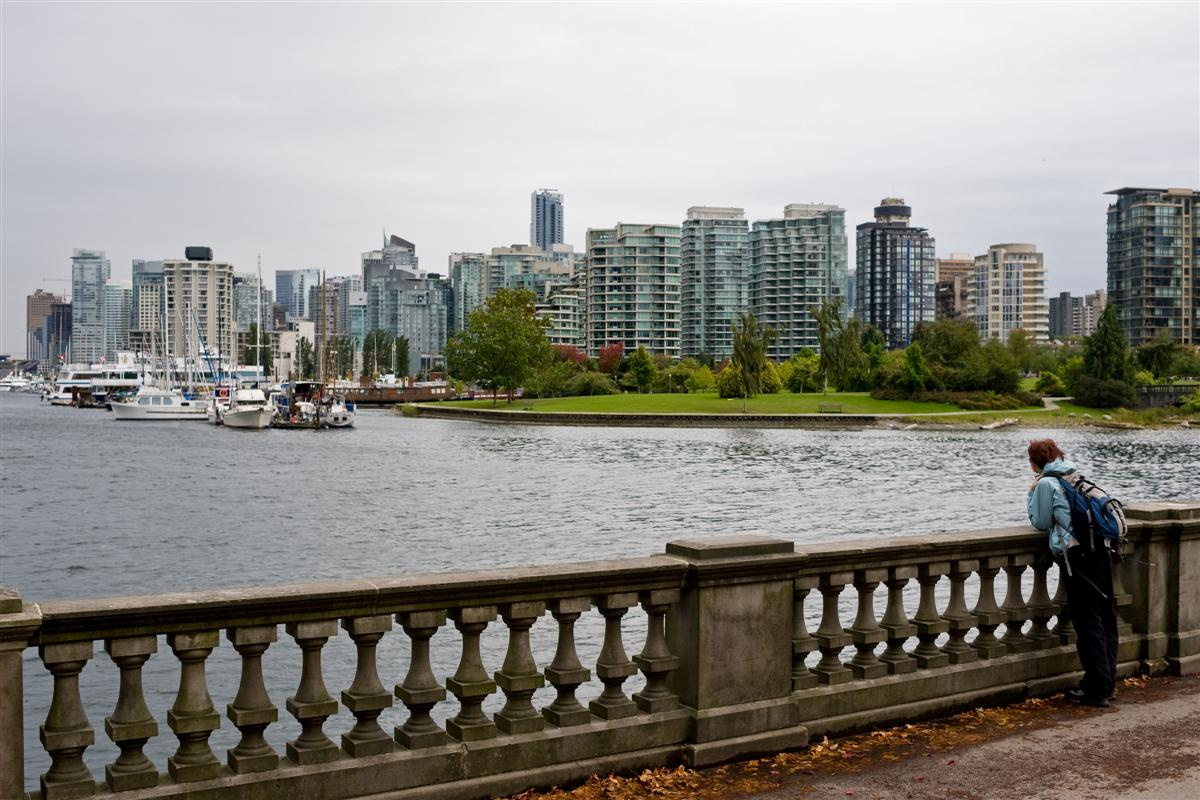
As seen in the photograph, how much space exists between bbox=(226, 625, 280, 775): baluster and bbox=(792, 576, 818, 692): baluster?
11.1ft

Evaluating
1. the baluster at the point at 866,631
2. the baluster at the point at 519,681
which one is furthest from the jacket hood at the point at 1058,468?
the baluster at the point at 519,681

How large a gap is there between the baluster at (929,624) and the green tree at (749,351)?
113052 millimetres

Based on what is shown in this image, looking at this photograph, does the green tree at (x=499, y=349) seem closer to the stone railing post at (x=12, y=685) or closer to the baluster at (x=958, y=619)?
the baluster at (x=958, y=619)

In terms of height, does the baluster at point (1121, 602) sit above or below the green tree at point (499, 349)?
below

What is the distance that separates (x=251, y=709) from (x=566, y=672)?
73.4 inches

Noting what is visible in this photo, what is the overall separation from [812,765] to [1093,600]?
9.50 feet

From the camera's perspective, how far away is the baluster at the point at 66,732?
5312 mm

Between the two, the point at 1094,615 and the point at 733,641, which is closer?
the point at 733,641

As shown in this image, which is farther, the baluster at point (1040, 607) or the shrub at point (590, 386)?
the shrub at point (590, 386)

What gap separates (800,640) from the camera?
24.8 ft

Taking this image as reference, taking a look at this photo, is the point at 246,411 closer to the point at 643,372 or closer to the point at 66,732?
the point at 643,372

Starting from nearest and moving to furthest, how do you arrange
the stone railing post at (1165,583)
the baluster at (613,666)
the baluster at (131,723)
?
the baluster at (131,723), the baluster at (613,666), the stone railing post at (1165,583)

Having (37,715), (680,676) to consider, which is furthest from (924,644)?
(37,715)

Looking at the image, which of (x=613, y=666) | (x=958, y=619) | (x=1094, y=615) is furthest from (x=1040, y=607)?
(x=613, y=666)
